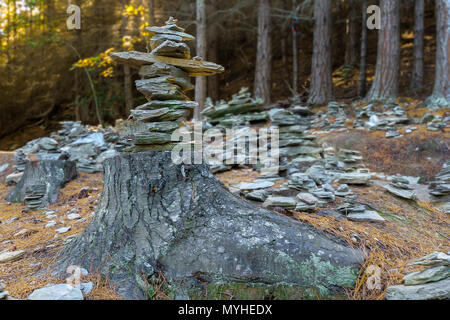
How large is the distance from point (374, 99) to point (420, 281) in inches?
286

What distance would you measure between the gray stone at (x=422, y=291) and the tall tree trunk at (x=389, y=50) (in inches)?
289

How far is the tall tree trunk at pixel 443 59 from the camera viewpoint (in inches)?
262

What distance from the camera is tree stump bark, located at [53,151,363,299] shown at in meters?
1.87

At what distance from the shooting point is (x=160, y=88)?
237cm

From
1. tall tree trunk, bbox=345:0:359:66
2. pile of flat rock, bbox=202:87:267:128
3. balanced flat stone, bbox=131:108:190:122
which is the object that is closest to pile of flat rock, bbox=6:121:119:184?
pile of flat rock, bbox=202:87:267:128

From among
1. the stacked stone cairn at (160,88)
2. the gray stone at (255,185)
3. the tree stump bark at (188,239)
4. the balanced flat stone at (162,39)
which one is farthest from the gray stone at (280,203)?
the balanced flat stone at (162,39)

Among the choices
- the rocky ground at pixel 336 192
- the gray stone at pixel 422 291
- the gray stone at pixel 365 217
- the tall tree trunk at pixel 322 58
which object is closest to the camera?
the gray stone at pixel 422 291

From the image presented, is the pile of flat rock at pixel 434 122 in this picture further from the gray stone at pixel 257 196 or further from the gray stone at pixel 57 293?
the gray stone at pixel 57 293

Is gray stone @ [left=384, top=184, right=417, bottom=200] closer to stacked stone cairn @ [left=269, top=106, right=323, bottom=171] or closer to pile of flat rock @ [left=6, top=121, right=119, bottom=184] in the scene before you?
stacked stone cairn @ [left=269, top=106, right=323, bottom=171]

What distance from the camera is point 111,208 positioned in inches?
85.5

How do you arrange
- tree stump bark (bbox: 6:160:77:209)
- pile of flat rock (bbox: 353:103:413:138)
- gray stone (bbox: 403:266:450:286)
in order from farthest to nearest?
pile of flat rock (bbox: 353:103:413:138) < tree stump bark (bbox: 6:160:77:209) < gray stone (bbox: 403:266:450:286)

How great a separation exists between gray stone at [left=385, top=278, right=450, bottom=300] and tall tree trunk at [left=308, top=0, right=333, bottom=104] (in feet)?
26.1

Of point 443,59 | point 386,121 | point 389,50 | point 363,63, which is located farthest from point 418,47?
point 386,121
